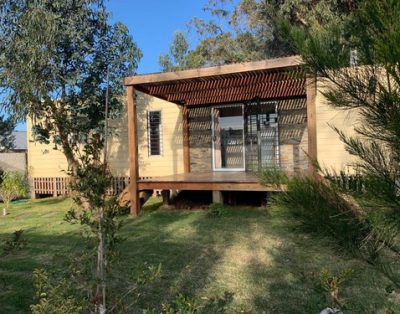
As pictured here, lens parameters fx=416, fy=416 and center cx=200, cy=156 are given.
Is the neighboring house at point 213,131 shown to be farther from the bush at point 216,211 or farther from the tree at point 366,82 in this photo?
the tree at point 366,82

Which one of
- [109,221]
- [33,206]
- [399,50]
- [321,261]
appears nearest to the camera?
[399,50]

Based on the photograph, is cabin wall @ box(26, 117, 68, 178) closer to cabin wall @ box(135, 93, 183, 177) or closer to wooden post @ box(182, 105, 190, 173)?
cabin wall @ box(135, 93, 183, 177)

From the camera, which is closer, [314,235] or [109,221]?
[314,235]

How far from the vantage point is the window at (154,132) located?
12477 millimetres

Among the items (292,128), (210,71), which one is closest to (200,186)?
(210,71)

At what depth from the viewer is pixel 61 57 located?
9289mm

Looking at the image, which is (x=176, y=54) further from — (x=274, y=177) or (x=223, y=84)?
(x=274, y=177)

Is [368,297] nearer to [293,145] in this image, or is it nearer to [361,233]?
[361,233]

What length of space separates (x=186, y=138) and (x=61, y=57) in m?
4.05

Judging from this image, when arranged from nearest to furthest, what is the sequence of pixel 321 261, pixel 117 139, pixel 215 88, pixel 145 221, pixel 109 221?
pixel 109 221 → pixel 321 261 → pixel 145 221 → pixel 215 88 → pixel 117 139

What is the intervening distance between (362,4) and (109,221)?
1.80 meters

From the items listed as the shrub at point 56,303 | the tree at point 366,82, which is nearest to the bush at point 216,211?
the shrub at point 56,303

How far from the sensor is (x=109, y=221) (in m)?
2.45

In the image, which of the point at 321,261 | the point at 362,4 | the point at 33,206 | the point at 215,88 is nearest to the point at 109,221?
the point at 362,4
